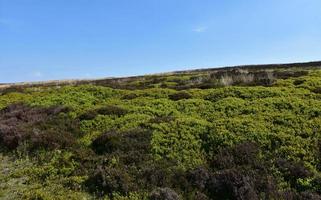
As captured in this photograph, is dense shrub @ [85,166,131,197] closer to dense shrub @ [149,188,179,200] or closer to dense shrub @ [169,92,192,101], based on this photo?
dense shrub @ [149,188,179,200]

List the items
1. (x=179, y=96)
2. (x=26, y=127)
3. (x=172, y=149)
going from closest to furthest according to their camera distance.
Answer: (x=172, y=149), (x=26, y=127), (x=179, y=96)

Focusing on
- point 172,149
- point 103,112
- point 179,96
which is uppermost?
point 179,96

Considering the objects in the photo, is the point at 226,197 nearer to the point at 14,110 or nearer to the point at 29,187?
the point at 29,187

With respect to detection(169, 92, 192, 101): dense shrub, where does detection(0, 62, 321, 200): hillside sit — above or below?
below

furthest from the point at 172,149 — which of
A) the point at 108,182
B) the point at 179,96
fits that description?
the point at 179,96

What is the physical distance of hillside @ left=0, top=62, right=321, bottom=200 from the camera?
38.8 ft

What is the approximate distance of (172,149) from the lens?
1435 cm

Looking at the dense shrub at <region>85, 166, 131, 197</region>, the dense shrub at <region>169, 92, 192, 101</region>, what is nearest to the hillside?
the dense shrub at <region>85, 166, 131, 197</region>

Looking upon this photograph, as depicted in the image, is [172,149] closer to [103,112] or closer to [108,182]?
[108,182]

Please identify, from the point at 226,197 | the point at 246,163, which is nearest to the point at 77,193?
the point at 226,197

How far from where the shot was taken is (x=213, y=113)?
18.4 meters

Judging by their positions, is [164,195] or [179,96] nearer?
[164,195]

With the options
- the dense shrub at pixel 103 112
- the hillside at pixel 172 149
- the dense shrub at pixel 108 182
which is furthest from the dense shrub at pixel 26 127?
the dense shrub at pixel 108 182

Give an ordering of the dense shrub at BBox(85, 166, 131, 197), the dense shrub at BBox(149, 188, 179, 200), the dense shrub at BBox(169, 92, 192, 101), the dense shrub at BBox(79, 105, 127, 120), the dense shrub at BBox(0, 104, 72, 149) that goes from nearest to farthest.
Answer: the dense shrub at BBox(149, 188, 179, 200) < the dense shrub at BBox(85, 166, 131, 197) < the dense shrub at BBox(0, 104, 72, 149) < the dense shrub at BBox(79, 105, 127, 120) < the dense shrub at BBox(169, 92, 192, 101)
